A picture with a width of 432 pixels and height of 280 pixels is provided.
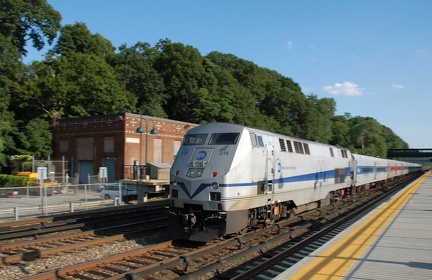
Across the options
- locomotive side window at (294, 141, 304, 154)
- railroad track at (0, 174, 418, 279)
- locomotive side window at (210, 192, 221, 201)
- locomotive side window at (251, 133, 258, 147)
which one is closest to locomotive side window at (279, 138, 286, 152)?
locomotive side window at (294, 141, 304, 154)

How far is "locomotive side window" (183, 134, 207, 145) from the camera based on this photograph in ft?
39.5

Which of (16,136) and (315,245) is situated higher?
(16,136)

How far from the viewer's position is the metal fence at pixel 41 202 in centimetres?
1805

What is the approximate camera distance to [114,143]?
32.6 metres

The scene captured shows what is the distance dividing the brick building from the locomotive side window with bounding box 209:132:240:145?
58.5 ft

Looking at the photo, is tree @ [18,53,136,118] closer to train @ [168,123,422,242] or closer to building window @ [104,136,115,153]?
building window @ [104,136,115,153]

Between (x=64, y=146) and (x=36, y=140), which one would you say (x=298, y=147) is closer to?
(x=64, y=146)

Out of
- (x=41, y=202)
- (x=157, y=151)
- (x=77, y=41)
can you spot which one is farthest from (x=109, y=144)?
(x=77, y=41)

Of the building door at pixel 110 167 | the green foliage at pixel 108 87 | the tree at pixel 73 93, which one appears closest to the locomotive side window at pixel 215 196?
the building door at pixel 110 167

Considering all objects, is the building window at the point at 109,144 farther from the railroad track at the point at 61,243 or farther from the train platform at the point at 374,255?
the train platform at the point at 374,255

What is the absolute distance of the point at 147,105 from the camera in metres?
50.9

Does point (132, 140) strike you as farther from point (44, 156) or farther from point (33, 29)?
point (33, 29)

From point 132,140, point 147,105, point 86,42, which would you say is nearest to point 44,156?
point 132,140

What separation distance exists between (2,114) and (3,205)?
20224 mm
